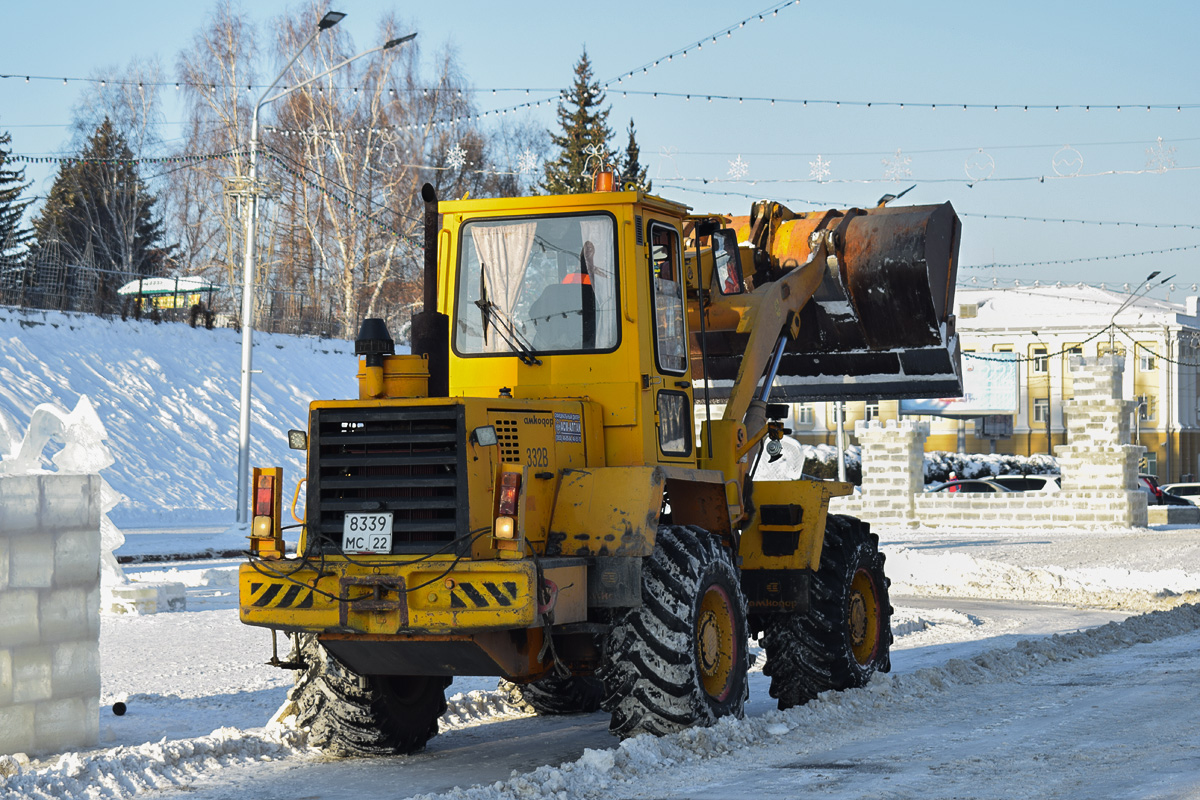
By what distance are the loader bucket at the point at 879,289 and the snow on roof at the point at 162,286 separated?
32.7 m

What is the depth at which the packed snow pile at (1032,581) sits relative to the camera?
64.9 feet

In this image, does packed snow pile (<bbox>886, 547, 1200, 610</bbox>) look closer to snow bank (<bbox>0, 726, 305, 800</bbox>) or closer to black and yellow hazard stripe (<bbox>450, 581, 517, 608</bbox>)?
snow bank (<bbox>0, 726, 305, 800</bbox>)

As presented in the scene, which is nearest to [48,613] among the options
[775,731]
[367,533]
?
[367,533]

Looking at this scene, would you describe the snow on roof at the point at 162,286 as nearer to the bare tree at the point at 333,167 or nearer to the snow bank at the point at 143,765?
the bare tree at the point at 333,167

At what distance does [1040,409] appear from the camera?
76.9 m

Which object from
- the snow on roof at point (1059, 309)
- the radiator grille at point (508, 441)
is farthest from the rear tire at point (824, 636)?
the snow on roof at point (1059, 309)

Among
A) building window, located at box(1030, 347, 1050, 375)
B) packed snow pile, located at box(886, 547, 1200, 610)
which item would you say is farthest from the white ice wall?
building window, located at box(1030, 347, 1050, 375)

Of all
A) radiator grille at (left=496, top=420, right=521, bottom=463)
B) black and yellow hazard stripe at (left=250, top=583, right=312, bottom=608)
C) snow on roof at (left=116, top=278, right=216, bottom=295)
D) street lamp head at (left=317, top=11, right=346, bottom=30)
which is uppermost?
street lamp head at (left=317, top=11, right=346, bottom=30)

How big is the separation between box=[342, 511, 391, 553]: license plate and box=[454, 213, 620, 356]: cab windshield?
4.69 feet

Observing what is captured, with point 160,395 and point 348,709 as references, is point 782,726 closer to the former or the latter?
point 348,709

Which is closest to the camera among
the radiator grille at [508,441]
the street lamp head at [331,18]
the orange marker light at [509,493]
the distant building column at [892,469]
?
the orange marker light at [509,493]

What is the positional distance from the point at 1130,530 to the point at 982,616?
58.2 ft

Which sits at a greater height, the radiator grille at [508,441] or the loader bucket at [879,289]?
the loader bucket at [879,289]

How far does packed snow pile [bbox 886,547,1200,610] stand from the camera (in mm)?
19778
